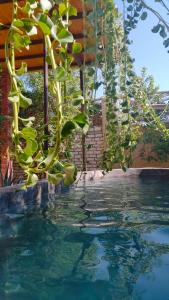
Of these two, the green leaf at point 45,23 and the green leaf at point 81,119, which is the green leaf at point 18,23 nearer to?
the green leaf at point 45,23

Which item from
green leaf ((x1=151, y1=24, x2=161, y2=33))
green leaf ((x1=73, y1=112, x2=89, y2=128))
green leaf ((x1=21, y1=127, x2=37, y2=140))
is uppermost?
green leaf ((x1=151, y1=24, x2=161, y2=33))

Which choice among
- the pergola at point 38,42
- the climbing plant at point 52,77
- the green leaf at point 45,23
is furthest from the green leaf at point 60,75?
the pergola at point 38,42

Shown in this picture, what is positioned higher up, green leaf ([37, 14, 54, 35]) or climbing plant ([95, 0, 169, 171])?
climbing plant ([95, 0, 169, 171])

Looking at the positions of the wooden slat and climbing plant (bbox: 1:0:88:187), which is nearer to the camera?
climbing plant (bbox: 1:0:88:187)

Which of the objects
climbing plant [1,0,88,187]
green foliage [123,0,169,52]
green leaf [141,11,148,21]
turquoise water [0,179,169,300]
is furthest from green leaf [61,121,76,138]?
green leaf [141,11,148,21]

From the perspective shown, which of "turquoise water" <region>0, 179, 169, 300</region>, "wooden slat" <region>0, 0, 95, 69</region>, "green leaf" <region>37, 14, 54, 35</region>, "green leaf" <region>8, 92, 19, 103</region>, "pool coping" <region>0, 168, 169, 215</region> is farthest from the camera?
"wooden slat" <region>0, 0, 95, 69</region>

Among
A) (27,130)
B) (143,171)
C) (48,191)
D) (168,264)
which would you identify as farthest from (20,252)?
(143,171)

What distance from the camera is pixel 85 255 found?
Result: 205cm

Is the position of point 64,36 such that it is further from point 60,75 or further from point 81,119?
point 81,119

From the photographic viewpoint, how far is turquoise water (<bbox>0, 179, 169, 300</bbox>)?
152 centimetres

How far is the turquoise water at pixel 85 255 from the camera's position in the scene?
1.52 m

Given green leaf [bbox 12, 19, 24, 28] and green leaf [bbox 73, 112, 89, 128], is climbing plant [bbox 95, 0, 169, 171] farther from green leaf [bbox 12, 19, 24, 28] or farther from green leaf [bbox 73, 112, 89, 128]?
green leaf [bbox 73, 112, 89, 128]

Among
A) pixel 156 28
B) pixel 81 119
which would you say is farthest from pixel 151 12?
pixel 81 119

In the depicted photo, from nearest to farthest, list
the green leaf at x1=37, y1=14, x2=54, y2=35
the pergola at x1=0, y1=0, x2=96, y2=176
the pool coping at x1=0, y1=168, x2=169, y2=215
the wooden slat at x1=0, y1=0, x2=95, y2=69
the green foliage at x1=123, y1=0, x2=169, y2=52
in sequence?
the green leaf at x1=37, y1=14, x2=54, y2=35 < the green foliage at x1=123, y1=0, x2=169, y2=52 < the pool coping at x1=0, y1=168, x2=169, y2=215 < the pergola at x1=0, y1=0, x2=96, y2=176 < the wooden slat at x1=0, y1=0, x2=95, y2=69
